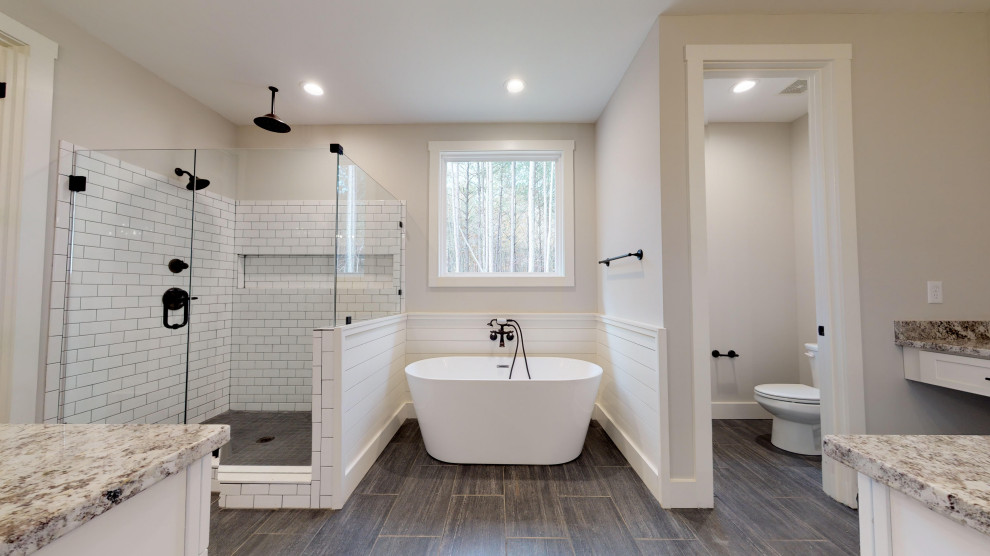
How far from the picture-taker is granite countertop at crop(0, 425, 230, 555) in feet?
1.27

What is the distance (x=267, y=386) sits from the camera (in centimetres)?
217

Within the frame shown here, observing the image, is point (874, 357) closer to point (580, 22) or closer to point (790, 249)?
point (790, 249)

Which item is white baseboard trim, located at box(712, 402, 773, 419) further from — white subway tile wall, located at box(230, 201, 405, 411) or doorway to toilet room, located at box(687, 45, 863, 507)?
white subway tile wall, located at box(230, 201, 405, 411)

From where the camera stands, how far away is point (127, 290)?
6.79 feet

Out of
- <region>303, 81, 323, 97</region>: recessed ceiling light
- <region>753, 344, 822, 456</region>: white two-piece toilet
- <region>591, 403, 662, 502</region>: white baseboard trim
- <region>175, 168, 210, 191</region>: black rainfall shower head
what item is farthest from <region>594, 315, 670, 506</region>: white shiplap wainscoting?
<region>175, 168, 210, 191</region>: black rainfall shower head

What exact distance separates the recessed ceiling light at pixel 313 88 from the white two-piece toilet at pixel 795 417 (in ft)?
12.2

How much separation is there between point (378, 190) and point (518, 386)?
1.83 metres

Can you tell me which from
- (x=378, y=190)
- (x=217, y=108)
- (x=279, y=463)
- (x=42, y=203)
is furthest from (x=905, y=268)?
(x=217, y=108)

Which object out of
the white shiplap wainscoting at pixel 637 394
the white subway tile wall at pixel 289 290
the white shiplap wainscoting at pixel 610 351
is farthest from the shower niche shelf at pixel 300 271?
the white shiplap wainscoting at pixel 637 394

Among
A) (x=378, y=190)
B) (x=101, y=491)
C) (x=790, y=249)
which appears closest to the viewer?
(x=101, y=491)

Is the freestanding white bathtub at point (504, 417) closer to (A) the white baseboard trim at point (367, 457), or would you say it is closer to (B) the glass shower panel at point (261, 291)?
(A) the white baseboard trim at point (367, 457)

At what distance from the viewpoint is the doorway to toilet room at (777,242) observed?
5.90 ft

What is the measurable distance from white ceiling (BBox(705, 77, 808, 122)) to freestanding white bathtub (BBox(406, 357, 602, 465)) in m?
2.23

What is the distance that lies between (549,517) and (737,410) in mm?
2151
